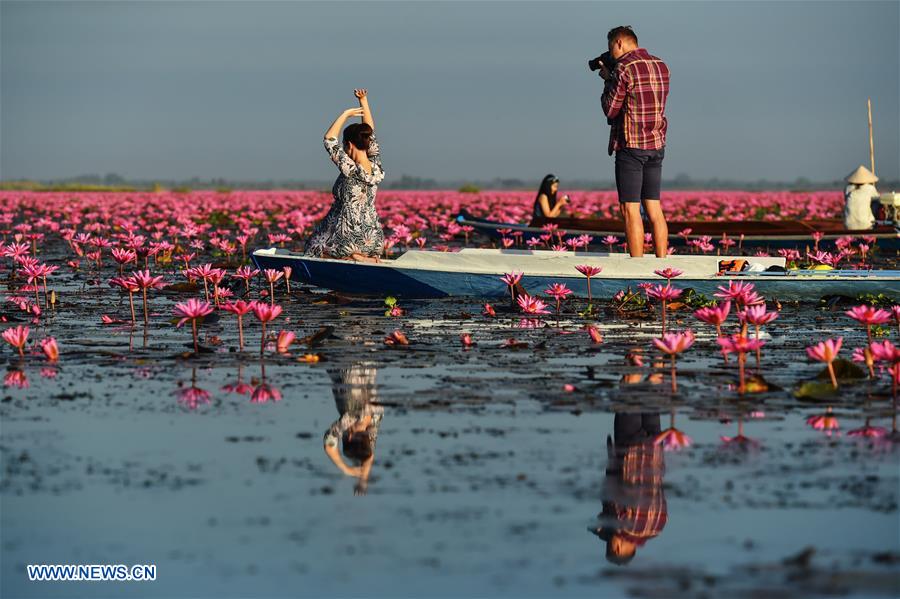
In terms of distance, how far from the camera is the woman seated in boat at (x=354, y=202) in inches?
519

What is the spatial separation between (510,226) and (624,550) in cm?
1636

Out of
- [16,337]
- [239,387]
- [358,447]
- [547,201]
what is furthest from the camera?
[547,201]

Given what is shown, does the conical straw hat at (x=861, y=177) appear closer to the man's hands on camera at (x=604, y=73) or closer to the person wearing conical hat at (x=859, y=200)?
the person wearing conical hat at (x=859, y=200)

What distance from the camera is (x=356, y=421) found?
6410 mm

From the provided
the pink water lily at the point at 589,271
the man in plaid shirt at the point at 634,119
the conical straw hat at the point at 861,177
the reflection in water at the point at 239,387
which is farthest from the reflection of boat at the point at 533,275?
the conical straw hat at the point at 861,177

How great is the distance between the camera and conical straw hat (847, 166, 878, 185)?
1975 cm

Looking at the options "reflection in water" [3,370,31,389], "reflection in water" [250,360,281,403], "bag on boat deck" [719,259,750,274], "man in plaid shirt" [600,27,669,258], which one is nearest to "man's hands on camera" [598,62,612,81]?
"man in plaid shirt" [600,27,669,258]

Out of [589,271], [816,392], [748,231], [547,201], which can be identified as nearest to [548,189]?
[547,201]

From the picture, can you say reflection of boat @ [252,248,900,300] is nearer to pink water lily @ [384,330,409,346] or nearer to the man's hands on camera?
the man's hands on camera

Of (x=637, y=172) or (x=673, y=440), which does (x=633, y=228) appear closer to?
(x=637, y=172)

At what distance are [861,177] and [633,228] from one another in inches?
328

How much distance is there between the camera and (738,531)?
457cm

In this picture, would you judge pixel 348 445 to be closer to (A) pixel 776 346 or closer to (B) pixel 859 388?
(B) pixel 859 388

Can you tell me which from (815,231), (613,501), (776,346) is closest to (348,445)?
(613,501)
